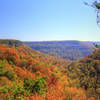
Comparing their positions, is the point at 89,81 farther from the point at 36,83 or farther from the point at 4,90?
the point at 4,90

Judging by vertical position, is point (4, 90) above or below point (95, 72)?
above

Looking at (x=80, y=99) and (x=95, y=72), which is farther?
(x=95, y=72)

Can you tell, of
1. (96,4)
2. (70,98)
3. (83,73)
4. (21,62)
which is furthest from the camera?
(83,73)

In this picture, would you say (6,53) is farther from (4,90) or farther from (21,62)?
(4,90)

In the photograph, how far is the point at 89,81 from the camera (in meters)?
14.7

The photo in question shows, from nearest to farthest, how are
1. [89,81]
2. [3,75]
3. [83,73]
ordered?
[3,75] → [89,81] → [83,73]

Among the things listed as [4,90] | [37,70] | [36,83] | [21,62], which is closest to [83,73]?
[37,70]

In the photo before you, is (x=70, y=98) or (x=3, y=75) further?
(x=3, y=75)

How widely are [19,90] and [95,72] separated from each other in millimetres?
14469

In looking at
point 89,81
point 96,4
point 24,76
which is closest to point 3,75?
point 24,76

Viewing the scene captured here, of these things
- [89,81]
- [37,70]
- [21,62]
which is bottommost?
[89,81]

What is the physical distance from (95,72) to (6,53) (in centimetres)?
1381

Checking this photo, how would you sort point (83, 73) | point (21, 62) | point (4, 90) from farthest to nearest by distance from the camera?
point (83, 73) → point (21, 62) → point (4, 90)

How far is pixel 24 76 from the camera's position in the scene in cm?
875
